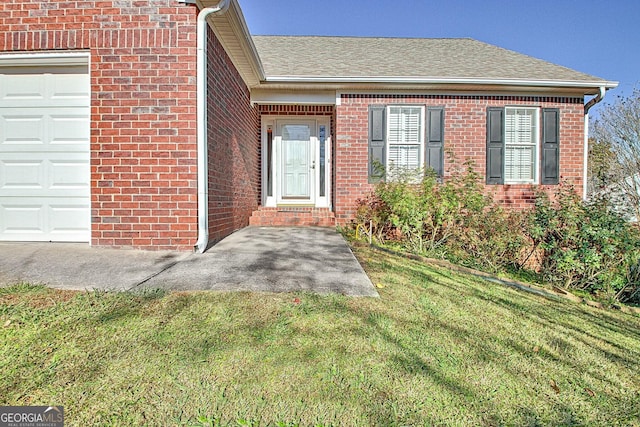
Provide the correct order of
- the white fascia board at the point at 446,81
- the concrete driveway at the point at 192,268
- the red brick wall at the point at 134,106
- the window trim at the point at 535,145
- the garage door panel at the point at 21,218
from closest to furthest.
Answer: the concrete driveway at the point at 192,268
the red brick wall at the point at 134,106
the garage door panel at the point at 21,218
the white fascia board at the point at 446,81
the window trim at the point at 535,145

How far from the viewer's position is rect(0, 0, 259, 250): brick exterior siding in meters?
3.83

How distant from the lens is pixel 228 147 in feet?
17.1

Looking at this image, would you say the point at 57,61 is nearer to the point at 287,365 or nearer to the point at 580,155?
the point at 287,365

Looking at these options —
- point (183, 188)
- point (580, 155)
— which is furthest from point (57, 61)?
point (580, 155)

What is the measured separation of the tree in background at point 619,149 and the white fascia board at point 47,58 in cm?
1095

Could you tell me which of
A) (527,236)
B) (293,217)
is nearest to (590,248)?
(527,236)

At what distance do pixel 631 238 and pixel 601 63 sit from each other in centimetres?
1219

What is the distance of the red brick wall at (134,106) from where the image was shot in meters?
3.83

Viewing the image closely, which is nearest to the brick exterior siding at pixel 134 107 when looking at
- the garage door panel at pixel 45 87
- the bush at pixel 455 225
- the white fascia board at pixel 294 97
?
the garage door panel at pixel 45 87

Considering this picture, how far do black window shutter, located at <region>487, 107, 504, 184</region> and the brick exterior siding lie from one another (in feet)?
19.4

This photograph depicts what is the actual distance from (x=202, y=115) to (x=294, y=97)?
3.33 meters

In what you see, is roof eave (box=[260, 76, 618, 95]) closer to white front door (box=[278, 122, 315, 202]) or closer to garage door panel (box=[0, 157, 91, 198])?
white front door (box=[278, 122, 315, 202])

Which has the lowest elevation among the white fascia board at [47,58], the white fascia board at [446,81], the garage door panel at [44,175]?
the garage door panel at [44,175]

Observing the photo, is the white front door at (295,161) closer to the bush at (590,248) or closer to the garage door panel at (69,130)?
the garage door panel at (69,130)
